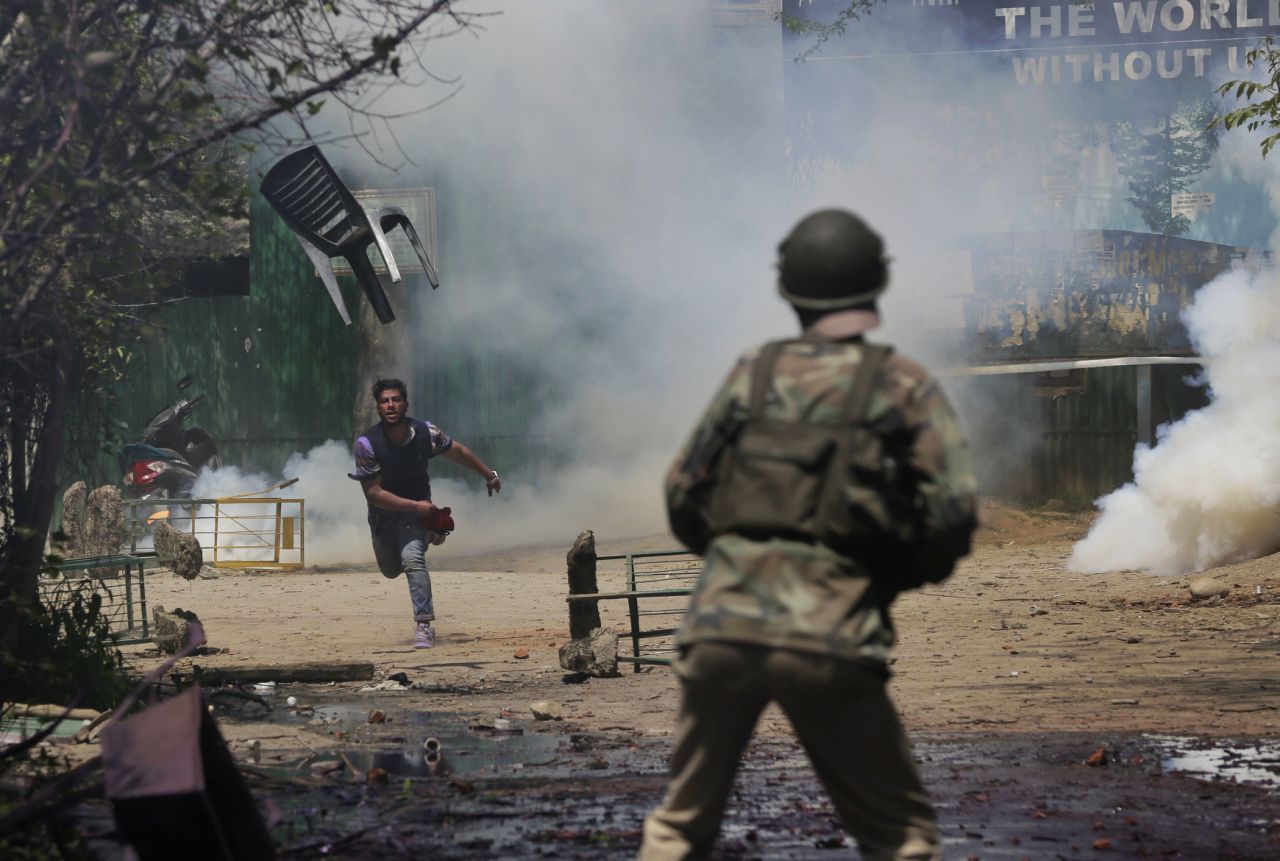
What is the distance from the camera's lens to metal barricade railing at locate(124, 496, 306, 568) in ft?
50.3

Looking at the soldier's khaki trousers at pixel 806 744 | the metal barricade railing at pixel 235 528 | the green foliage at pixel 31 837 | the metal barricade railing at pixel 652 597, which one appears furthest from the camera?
the metal barricade railing at pixel 235 528

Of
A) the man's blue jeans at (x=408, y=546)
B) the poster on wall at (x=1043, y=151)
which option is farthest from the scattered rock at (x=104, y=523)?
the poster on wall at (x=1043, y=151)

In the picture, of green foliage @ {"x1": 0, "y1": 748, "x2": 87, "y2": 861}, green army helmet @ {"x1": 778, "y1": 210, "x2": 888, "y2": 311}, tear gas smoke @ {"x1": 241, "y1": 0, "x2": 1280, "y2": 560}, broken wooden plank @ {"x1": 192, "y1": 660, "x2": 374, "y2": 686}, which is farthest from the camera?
tear gas smoke @ {"x1": 241, "y1": 0, "x2": 1280, "y2": 560}

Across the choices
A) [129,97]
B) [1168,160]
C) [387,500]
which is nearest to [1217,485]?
[387,500]

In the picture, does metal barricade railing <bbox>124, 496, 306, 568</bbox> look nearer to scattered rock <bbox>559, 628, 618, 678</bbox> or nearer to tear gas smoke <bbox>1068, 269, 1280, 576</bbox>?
scattered rock <bbox>559, 628, 618, 678</bbox>

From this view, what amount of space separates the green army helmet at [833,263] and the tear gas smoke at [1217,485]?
10511 millimetres

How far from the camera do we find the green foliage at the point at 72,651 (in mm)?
5555

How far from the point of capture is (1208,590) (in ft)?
35.8

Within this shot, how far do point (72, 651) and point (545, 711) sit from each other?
2057 millimetres

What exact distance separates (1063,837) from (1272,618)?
6243 mm

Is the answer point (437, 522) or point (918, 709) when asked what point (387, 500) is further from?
point (918, 709)

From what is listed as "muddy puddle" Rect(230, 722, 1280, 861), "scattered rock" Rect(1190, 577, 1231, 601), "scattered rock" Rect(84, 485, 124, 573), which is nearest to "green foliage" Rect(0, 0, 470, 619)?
"muddy puddle" Rect(230, 722, 1280, 861)

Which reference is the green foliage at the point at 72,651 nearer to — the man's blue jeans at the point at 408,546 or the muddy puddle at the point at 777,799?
the muddy puddle at the point at 777,799

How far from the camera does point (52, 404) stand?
5.80 metres
